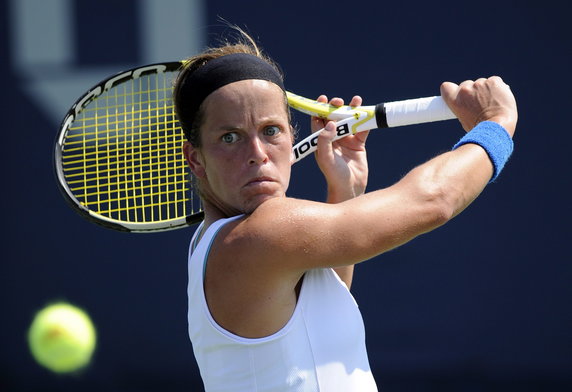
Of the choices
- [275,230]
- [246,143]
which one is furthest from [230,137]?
[275,230]

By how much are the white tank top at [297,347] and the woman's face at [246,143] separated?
0.08 m

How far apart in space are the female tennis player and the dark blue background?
2.76 meters

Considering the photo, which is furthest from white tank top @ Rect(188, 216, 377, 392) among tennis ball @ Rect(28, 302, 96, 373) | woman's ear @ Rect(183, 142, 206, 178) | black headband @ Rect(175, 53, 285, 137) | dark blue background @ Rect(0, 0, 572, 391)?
tennis ball @ Rect(28, 302, 96, 373)

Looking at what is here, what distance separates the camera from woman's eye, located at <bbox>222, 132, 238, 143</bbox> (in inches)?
79.9

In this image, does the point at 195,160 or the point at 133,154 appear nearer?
the point at 195,160

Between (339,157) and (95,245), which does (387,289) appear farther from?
(339,157)

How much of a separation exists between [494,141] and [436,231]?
288 centimetres

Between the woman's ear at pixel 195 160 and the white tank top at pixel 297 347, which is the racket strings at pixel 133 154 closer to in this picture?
the woman's ear at pixel 195 160

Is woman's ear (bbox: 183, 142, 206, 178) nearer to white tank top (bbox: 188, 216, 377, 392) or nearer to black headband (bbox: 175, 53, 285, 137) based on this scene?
black headband (bbox: 175, 53, 285, 137)

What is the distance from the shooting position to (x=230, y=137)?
2.03 meters

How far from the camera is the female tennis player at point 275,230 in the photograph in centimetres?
190

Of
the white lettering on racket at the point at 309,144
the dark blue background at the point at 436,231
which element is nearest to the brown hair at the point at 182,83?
the white lettering on racket at the point at 309,144

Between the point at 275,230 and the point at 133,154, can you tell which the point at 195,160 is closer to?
the point at 275,230

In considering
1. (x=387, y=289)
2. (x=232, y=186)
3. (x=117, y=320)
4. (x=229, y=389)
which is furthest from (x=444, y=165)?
(x=117, y=320)
